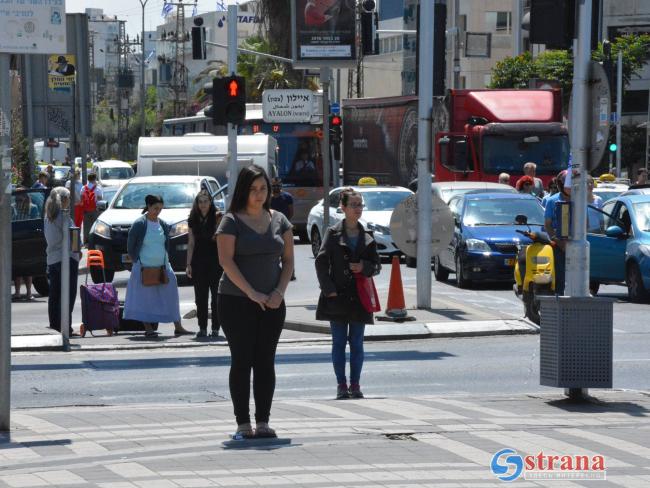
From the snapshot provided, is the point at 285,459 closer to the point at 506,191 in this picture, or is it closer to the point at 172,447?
the point at 172,447

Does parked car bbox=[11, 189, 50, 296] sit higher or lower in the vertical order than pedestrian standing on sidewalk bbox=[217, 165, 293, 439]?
lower

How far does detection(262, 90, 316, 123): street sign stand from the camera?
80.1 ft

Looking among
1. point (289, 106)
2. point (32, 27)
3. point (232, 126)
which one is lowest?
point (232, 126)

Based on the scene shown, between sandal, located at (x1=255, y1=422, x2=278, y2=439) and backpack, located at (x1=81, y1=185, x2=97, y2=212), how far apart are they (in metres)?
23.4

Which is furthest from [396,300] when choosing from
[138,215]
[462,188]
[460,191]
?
[462,188]

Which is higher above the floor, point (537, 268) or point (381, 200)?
point (537, 268)

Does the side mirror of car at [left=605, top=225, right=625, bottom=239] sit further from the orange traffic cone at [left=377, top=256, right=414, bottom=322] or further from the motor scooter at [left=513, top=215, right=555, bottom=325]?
the orange traffic cone at [left=377, top=256, right=414, bottom=322]

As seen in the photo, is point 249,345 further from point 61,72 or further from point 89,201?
point 89,201

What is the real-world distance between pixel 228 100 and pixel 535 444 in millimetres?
11704

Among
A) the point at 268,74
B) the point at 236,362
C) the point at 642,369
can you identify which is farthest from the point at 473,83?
the point at 236,362

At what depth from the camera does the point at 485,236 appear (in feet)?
75.9

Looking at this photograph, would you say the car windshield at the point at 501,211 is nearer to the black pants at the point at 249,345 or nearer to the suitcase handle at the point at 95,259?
the suitcase handle at the point at 95,259

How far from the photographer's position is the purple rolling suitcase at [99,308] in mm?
16484

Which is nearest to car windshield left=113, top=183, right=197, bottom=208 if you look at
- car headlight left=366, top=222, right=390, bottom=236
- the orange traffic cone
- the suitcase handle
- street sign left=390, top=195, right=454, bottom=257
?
car headlight left=366, top=222, right=390, bottom=236
